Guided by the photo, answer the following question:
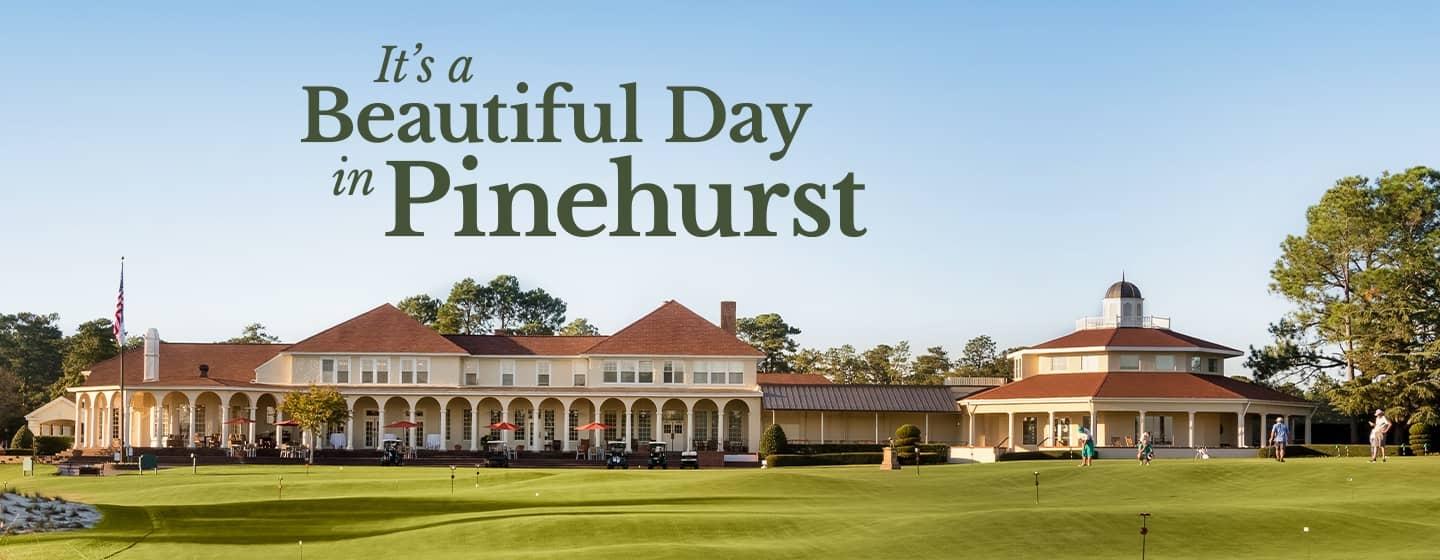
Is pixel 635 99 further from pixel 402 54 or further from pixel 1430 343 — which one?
pixel 1430 343

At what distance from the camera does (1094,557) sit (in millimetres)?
31422

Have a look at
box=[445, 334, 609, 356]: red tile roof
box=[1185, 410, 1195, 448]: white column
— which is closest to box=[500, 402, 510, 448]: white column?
box=[445, 334, 609, 356]: red tile roof

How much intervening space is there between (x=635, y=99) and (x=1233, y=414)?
4410cm

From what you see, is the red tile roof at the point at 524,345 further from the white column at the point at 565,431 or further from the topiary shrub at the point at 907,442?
the topiary shrub at the point at 907,442

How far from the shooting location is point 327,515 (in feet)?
136

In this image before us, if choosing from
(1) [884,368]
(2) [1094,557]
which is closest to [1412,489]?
(2) [1094,557]

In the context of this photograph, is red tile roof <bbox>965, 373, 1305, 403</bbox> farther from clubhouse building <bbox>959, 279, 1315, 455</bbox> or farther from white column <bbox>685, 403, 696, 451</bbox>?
white column <bbox>685, 403, 696, 451</bbox>

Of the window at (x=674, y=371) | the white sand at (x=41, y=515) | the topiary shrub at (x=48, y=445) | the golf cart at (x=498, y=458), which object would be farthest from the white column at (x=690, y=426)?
the white sand at (x=41, y=515)

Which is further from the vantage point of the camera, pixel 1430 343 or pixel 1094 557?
pixel 1430 343

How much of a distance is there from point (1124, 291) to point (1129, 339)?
436 centimetres

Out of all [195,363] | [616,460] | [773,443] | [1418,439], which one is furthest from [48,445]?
[1418,439]

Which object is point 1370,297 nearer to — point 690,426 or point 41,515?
point 690,426

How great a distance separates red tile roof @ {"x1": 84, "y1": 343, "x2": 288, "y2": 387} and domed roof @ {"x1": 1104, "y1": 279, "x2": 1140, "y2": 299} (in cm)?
4147

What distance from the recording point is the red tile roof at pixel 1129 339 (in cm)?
7644
